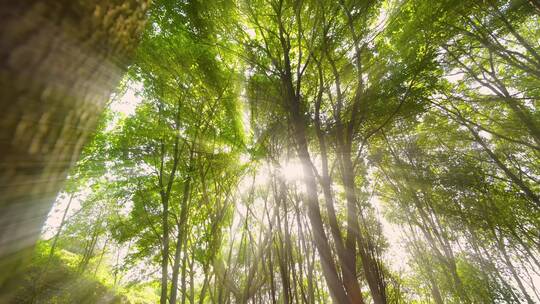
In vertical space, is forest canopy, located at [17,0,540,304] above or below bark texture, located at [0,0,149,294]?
above

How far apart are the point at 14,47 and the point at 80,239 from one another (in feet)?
Result: 45.9

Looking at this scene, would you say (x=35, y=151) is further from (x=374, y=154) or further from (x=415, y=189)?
(x=415, y=189)

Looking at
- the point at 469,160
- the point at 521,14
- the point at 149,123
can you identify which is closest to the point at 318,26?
the point at 149,123

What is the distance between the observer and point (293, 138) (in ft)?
11.4

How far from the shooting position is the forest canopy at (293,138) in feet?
11.2

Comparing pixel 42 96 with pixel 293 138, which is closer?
pixel 42 96

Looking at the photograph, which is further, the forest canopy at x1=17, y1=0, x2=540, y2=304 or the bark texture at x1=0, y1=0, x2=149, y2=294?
the forest canopy at x1=17, y1=0, x2=540, y2=304

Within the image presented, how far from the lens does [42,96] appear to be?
0.36 metres

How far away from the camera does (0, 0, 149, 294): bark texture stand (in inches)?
12.8

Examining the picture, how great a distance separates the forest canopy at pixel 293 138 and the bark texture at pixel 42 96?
251 centimetres

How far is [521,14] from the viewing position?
4.86 meters

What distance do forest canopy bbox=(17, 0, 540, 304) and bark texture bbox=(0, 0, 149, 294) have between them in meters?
2.51

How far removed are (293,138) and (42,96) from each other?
3.22 metres

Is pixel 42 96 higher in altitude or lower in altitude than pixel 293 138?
lower
